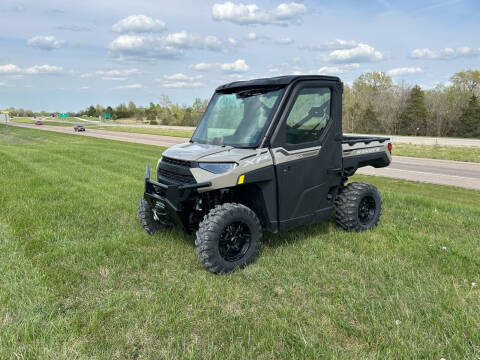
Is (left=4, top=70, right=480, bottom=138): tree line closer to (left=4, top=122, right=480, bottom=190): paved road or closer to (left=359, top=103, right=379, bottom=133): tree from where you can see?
(left=359, top=103, right=379, bottom=133): tree

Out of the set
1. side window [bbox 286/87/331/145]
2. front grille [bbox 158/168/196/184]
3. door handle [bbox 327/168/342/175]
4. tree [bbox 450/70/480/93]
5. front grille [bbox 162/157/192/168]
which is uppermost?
tree [bbox 450/70/480/93]

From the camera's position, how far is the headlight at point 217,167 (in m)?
4.01

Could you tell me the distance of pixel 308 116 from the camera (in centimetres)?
461

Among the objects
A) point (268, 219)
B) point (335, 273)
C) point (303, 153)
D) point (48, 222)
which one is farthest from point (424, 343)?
point (48, 222)

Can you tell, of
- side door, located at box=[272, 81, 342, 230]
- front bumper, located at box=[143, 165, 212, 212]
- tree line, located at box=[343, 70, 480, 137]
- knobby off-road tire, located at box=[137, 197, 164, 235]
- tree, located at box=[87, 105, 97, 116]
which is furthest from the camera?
tree, located at box=[87, 105, 97, 116]

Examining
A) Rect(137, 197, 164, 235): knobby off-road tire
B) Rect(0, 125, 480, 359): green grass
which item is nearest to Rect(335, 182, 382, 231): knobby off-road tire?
Rect(0, 125, 480, 359): green grass

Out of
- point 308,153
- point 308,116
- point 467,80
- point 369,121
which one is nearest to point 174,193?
point 308,153

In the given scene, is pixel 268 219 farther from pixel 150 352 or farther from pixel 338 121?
pixel 150 352

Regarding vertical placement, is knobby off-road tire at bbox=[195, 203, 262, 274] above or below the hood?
below

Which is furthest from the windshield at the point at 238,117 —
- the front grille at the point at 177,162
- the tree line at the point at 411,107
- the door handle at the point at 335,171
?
the tree line at the point at 411,107

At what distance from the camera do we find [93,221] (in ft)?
19.4

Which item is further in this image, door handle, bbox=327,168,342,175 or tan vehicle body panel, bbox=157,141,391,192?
door handle, bbox=327,168,342,175

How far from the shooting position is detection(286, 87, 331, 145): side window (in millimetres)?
4430

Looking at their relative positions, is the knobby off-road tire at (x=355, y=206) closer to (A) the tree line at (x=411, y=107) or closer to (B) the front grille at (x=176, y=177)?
(B) the front grille at (x=176, y=177)
